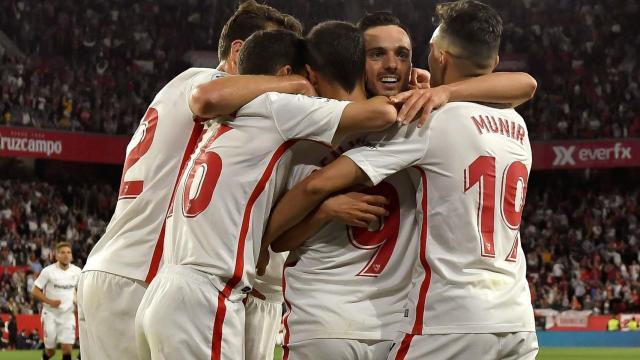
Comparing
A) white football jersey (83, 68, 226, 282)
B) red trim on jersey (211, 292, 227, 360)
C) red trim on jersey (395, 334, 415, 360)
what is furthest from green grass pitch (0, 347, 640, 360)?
red trim on jersey (395, 334, 415, 360)

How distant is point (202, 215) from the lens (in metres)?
4.12

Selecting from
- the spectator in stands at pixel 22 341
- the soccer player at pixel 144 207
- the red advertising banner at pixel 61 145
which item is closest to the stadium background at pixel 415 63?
the red advertising banner at pixel 61 145

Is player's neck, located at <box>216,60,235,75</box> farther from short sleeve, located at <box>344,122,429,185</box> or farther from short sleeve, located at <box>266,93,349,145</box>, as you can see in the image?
short sleeve, located at <box>344,122,429,185</box>

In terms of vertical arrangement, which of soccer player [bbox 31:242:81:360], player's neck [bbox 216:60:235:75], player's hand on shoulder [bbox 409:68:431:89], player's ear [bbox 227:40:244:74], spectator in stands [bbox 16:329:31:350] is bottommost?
spectator in stands [bbox 16:329:31:350]

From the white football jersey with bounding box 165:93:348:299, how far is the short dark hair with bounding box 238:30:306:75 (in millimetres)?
218

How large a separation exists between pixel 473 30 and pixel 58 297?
13.2m

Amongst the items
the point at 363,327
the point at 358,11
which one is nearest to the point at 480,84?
the point at 363,327

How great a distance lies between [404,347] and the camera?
13.1 feet

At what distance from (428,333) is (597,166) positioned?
31.1 metres

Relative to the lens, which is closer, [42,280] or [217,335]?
[217,335]

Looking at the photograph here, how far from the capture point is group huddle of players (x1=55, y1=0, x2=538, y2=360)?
13.0ft

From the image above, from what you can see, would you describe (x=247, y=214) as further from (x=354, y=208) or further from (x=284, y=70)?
(x=284, y=70)

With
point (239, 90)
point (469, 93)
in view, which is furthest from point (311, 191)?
point (469, 93)

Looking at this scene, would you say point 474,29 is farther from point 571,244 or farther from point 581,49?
point 581,49
